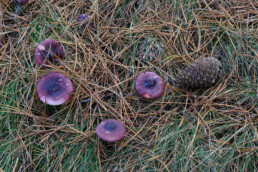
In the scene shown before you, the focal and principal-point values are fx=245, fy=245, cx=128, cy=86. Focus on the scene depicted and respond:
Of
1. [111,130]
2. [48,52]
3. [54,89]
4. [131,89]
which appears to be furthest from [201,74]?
[48,52]

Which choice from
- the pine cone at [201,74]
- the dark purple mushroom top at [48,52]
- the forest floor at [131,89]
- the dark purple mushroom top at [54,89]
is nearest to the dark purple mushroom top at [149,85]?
the forest floor at [131,89]

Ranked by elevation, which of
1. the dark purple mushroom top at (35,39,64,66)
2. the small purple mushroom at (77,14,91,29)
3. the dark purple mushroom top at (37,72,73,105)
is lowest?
the dark purple mushroom top at (37,72,73,105)

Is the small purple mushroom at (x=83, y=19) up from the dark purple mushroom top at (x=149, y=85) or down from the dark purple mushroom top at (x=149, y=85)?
up

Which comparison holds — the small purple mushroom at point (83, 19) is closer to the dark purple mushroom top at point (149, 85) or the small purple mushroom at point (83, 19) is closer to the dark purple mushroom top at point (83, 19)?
the dark purple mushroom top at point (83, 19)

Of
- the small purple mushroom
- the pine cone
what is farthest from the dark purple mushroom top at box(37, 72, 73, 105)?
the pine cone

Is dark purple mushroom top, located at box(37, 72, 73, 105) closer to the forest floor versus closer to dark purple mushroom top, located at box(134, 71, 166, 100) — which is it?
the forest floor

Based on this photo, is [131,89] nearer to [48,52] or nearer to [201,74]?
[201,74]
